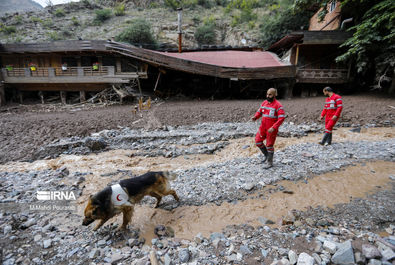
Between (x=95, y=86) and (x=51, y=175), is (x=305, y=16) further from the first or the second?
(x=51, y=175)

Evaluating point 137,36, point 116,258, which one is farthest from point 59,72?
point 116,258

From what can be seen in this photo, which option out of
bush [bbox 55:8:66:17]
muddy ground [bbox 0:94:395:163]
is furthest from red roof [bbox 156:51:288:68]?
bush [bbox 55:8:66:17]

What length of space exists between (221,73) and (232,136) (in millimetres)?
9369

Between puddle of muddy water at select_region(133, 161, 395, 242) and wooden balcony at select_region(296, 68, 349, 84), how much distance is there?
1303 cm

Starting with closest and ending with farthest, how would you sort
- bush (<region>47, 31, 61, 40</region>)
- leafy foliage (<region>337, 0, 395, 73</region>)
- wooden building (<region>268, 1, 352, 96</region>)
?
1. leafy foliage (<region>337, 0, 395, 73</region>)
2. wooden building (<region>268, 1, 352, 96</region>)
3. bush (<region>47, 31, 61, 40</region>)

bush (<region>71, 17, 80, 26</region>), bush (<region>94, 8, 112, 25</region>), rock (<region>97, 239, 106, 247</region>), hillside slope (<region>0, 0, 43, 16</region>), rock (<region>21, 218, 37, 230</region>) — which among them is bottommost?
rock (<region>21, 218, 37, 230</region>)

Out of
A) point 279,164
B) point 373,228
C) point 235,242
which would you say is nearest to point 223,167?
point 279,164

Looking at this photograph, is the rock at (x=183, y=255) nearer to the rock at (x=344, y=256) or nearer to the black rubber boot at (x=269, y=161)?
the rock at (x=344, y=256)

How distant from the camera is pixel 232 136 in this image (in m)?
7.93

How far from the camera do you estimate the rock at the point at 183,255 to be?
2367 millimetres

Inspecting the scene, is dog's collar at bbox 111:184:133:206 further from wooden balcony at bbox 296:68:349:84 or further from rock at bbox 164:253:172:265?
wooden balcony at bbox 296:68:349:84

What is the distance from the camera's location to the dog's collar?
283 centimetres

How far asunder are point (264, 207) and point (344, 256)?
1431mm

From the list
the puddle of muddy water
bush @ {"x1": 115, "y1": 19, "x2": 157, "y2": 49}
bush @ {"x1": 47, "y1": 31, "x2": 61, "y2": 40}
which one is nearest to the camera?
the puddle of muddy water
